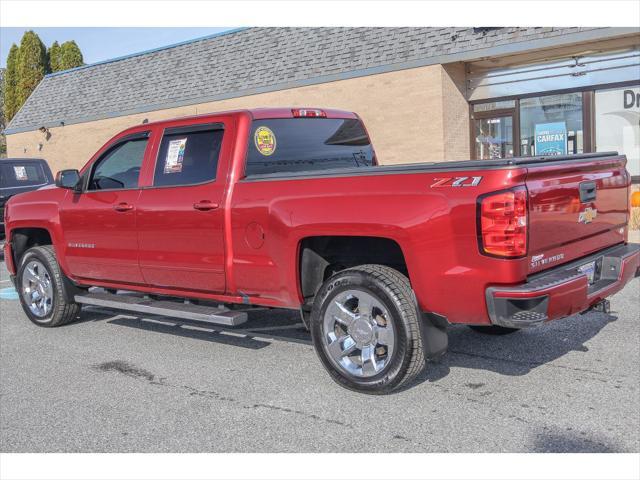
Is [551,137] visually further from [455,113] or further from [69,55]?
[69,55]

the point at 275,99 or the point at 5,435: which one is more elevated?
the point at 275,99

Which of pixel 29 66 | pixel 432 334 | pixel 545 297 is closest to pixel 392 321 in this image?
pixel 432 334

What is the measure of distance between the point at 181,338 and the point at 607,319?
3.93 meters

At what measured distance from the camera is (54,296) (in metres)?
6.88

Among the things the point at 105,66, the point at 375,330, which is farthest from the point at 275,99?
the point at 375,330

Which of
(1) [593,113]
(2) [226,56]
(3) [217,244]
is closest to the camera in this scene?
(3) [217,244]

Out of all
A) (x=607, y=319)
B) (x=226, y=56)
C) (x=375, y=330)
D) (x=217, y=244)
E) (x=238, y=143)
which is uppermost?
(x=226, y=56)

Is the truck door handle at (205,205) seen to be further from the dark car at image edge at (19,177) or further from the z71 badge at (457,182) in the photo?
the dark car at image edge at (19,177)

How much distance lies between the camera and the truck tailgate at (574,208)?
4.04 metres

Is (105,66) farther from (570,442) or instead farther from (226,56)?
(570,442)

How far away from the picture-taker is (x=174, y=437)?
3963 mm

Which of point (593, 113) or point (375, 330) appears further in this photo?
point (593, 113)

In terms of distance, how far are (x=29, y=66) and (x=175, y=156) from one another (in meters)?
31.4

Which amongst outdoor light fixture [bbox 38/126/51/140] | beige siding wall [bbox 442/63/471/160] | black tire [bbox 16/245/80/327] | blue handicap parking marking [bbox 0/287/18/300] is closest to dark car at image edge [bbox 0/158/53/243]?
blue handicap parking marking [bbox 0/287/18/300]
